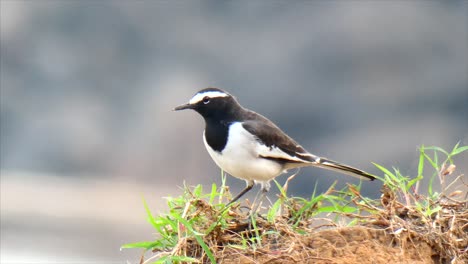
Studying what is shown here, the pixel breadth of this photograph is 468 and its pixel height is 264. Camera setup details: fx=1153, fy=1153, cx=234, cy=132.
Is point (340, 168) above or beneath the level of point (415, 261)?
above

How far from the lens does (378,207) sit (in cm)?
527

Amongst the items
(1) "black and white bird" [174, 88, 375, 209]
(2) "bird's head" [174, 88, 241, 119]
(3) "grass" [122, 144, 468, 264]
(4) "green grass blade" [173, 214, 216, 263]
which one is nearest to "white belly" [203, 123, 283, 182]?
(1) "black and white bird" [174, 88, 375, 209]

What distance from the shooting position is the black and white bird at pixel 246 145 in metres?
6.88

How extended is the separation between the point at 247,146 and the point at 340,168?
58 cm

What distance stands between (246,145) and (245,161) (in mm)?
104

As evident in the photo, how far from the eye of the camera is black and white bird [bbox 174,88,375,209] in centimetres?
688

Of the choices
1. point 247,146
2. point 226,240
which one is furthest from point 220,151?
point 226,240

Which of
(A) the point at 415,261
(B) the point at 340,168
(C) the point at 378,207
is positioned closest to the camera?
(A) the point at 415,261

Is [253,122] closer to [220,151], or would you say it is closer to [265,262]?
[220,151]

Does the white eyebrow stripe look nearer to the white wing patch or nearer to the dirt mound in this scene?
the white wing patch

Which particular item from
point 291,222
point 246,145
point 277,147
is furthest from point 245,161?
point 291,222

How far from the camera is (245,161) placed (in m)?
6.88

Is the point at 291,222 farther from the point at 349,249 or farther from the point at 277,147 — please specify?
the point at 277,147

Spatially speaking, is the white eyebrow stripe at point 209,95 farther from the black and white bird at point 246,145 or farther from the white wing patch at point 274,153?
the white wing patch at point 274,153
